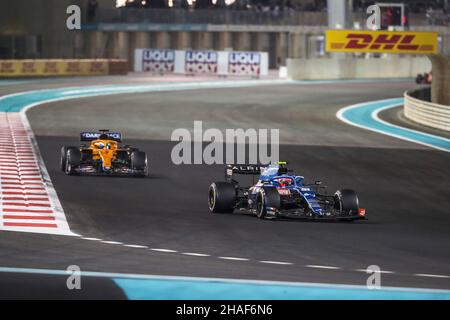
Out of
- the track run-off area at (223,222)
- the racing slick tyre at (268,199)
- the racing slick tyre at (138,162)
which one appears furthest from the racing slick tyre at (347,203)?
the racing slick tyre at (138,162)

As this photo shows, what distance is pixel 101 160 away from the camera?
23984 mm

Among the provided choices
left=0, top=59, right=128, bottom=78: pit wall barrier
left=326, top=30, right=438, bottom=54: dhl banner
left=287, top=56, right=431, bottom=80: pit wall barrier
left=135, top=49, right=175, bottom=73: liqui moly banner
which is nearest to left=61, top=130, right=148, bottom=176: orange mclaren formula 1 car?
left=326, top=30, right=438, bottom=54: dhl banner

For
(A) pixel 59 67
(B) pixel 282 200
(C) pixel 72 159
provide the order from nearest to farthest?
(B) pixel 282 200, (C) pixel 72 159, (A) pixel 59 67

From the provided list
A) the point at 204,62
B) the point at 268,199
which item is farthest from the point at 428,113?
the point at 204,62

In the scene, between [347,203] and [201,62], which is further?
[201,62]

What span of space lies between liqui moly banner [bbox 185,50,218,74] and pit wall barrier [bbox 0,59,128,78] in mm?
4209

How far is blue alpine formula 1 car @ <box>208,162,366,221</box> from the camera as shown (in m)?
18.0

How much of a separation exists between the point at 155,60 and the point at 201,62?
3435mm

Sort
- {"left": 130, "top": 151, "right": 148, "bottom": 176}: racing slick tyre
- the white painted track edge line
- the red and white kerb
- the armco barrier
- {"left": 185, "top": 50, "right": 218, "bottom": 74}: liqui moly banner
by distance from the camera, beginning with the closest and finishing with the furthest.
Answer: the white painted track edge line, the red and white kerb, {"left": 130, "top": 151, "right": 148, "bottom": 176}: racing slick tyre, the armco barrier, {"left": 185, "top": 50, "right": 218, "bottom": 74}: liqui moly banner

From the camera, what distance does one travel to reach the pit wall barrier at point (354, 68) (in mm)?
73250

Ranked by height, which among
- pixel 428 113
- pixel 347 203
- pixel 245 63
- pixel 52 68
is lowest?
pixel 428 113

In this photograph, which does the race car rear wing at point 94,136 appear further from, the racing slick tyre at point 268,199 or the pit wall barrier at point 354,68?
the pit wall barrier at point 354,68

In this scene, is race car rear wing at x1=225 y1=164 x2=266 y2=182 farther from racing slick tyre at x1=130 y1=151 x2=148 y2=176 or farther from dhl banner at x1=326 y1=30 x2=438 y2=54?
dhl banner at x1=326 y1=30 x2=438 y2=54

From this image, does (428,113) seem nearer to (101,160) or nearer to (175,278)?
(101,160)
